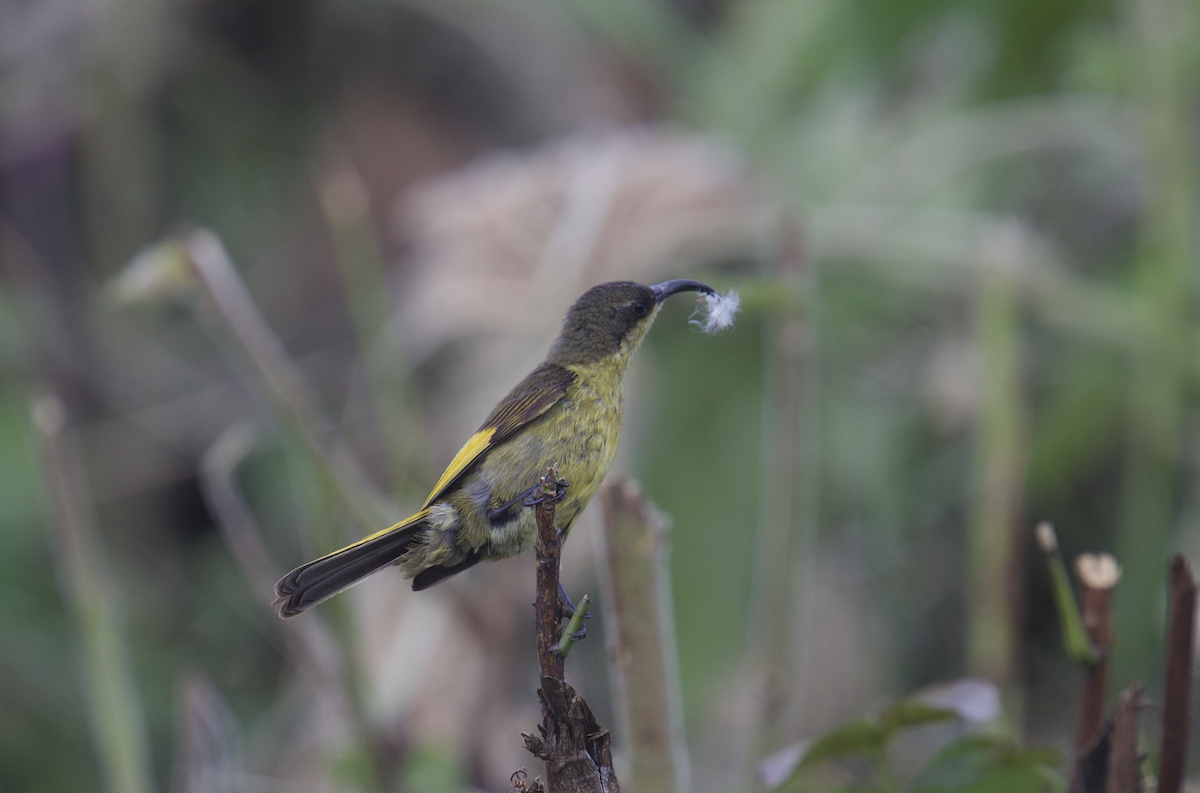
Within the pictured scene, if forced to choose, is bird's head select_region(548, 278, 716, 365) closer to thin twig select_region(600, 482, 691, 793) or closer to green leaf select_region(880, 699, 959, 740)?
thin twig select_region(600, 482, 691, 793)

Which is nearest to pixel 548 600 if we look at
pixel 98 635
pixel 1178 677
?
pixel 1178 677

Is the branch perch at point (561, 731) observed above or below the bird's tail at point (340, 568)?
below

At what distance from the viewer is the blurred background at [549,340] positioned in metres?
2.15

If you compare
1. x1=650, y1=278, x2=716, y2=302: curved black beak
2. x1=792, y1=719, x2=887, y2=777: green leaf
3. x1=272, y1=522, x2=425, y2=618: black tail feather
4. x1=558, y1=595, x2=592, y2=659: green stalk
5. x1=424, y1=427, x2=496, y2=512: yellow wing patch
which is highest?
x1=650, y1=278, x2=716, y2=302: curved black beak

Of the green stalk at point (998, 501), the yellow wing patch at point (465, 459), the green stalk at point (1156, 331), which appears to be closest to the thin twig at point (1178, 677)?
the yellow wing patch at point (465, 459)

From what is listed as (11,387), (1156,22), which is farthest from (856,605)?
(11,387)

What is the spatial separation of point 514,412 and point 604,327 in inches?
6.2

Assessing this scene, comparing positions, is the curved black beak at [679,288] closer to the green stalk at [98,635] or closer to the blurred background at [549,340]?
the blurred background at [549,340]

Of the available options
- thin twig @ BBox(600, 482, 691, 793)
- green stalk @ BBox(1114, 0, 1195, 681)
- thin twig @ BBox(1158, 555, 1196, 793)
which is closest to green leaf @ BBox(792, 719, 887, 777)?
thin twig @ BBox(600, 482, 691, 793)

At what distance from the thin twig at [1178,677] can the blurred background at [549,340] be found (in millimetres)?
636

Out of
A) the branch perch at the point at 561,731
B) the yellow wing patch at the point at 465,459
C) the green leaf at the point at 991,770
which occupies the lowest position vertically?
the green leaf at the point at 991,770

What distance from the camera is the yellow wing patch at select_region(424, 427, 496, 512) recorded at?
1.19 m

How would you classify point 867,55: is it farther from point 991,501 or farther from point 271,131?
point 271,131

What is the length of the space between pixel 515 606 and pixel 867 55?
7.96ft
